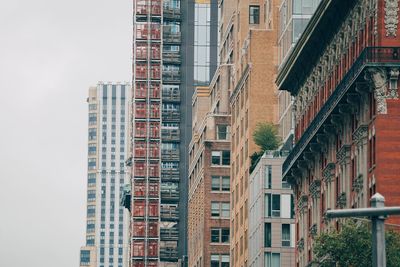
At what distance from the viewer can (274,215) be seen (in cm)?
14900

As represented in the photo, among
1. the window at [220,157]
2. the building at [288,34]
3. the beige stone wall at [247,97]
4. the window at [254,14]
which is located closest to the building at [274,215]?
the building at [288,34]

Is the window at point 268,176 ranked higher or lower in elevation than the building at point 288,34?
lower

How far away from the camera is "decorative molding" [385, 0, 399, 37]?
94875 mm

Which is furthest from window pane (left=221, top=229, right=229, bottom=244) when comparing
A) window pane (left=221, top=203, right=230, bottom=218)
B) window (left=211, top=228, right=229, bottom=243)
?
window pane (left=221, top=203, right=230, bottom=218)

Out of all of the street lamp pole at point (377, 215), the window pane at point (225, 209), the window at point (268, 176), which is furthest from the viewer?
the window pane at point (225, 209)

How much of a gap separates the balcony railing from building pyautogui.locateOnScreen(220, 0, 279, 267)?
1576 inches

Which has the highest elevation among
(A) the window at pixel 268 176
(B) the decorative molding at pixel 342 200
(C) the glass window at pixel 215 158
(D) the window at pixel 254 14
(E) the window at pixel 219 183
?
(D) the window at pixel 254 14

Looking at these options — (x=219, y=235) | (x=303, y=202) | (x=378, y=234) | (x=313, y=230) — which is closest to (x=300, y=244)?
(x=303, y=202)

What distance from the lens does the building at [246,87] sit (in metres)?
160

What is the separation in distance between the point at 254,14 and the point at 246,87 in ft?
37.6

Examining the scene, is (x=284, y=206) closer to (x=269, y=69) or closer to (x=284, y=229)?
(x=284, y=229)

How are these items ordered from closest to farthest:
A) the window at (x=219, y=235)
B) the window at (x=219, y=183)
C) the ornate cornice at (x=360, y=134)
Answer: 1. the ornate cornice at (x=360, y=134)
2. the window at (x=219, y=183)
3. the window at (x=219, y=235)

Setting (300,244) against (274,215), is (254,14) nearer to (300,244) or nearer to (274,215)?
(274,215)

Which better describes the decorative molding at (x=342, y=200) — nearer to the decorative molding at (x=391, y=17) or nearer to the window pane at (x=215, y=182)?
the decorative molding at (x=391, y=17)
